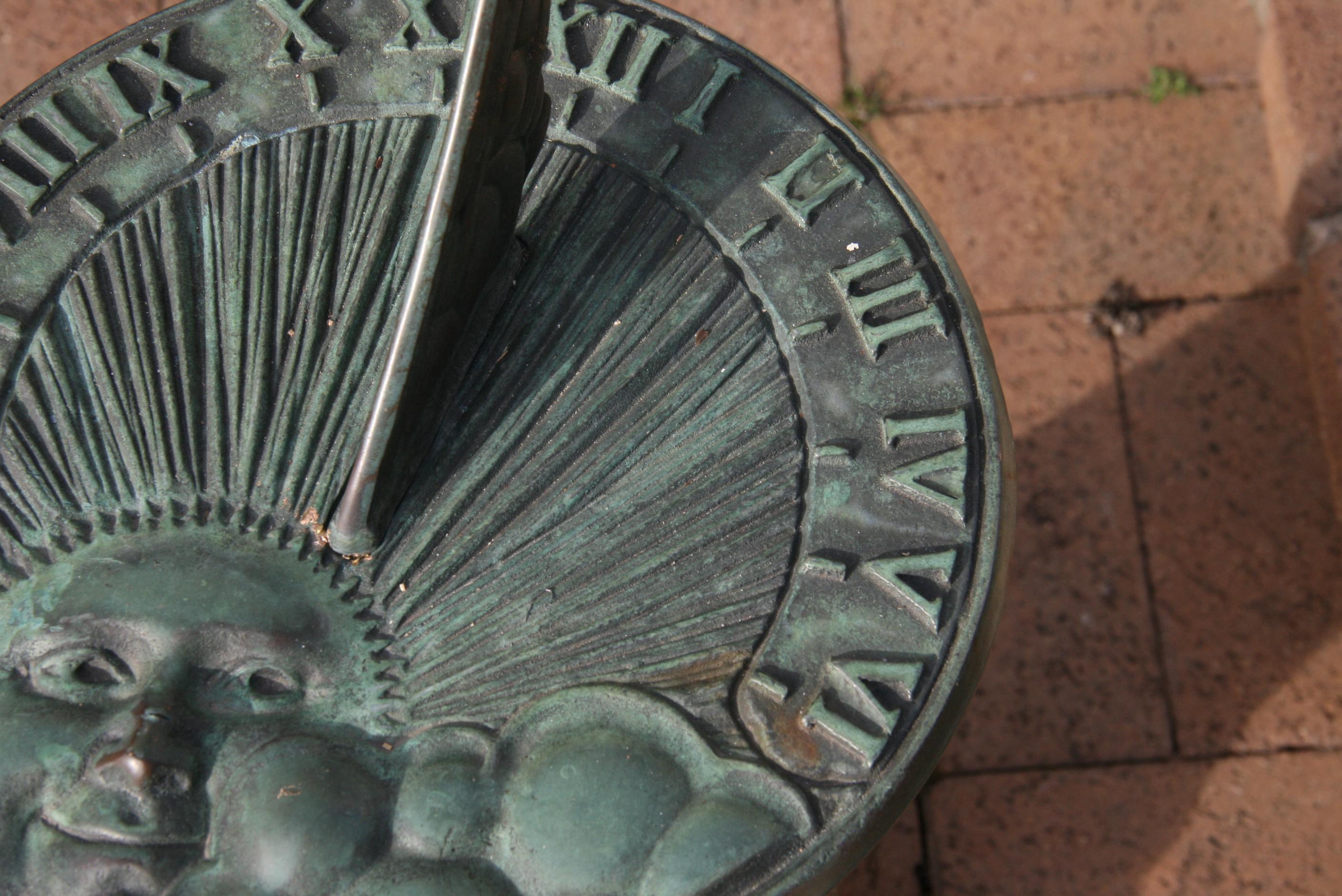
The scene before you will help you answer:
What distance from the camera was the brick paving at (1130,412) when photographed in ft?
9.80

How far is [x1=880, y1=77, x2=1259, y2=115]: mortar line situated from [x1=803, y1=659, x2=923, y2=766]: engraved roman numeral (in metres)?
2.19

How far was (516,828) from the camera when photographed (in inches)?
66.2

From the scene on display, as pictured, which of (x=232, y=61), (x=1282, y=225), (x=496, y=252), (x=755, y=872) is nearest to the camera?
(x=755, y=872)

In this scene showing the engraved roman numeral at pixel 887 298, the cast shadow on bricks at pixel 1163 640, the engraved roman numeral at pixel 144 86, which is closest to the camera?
the engraved roman numeral at pixel 887 298

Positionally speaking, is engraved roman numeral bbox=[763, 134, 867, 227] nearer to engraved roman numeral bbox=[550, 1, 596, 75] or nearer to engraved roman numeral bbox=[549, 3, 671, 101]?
engraved roman numeral bbox=[549, 3, 671, 101]

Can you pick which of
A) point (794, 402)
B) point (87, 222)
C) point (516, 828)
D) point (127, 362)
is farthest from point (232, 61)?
point (516, 828)

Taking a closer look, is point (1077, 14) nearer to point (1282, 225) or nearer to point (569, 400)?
Answer: point (1282, 225)

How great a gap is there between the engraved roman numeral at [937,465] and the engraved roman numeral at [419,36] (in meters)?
1.12

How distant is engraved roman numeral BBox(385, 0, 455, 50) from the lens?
7.11 ft

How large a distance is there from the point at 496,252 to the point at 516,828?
95cm

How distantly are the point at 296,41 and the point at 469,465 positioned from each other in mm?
914

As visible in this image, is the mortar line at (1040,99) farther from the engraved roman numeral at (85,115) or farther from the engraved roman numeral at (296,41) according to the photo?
the engraved roman numeral at (85,115)

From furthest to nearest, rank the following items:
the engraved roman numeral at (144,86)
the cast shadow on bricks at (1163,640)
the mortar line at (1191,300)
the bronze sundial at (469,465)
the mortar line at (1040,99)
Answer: the mortar line at (1040,99) < the mortar line at (1191,300) < the cast shadow on bricks at (1163,640) < the engraved roman numeral at (144,86) < the bronze sundial at (469,465)

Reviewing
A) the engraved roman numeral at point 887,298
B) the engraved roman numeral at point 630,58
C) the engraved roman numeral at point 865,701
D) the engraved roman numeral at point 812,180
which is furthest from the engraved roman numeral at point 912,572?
the engraved roman numeral at point 630,58
